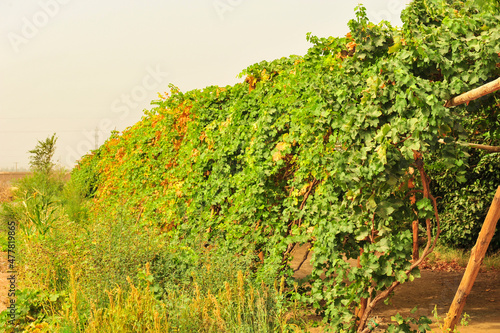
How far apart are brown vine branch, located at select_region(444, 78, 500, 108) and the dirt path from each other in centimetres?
299

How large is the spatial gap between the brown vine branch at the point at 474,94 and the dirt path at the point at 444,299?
2.99 meters

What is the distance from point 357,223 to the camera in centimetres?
353

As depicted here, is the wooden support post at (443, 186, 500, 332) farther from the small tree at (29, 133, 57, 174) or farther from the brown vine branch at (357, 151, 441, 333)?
the small tree at (29, 133, 57, 174)

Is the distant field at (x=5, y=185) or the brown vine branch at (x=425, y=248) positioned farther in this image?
the distant field at (x=5, y=185)

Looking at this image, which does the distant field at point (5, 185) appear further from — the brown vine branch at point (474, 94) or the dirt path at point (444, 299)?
the brown vine branch at point (474, 94)

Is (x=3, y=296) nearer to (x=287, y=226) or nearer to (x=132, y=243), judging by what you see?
(x=132, y=243)

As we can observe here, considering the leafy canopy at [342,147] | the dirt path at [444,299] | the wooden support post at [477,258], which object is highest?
the leafy canopy at [342,147]

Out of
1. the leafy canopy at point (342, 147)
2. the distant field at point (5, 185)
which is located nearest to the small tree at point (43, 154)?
the distant field at point (5, 185)

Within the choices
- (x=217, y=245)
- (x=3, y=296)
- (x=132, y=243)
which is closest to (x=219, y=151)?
(x=217, y=245)

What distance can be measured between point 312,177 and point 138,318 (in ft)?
7.37

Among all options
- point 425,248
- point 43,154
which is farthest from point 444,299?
point 43,154

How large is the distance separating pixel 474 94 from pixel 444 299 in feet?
15.7

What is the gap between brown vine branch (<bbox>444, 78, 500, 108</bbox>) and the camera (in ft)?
9.99

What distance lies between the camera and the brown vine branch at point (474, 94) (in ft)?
9.99
